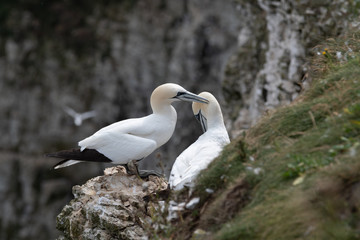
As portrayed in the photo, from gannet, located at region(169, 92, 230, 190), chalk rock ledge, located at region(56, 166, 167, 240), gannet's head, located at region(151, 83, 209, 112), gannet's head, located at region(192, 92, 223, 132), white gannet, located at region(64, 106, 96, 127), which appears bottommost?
white gannet, located at region(64, 106, 96, 127)

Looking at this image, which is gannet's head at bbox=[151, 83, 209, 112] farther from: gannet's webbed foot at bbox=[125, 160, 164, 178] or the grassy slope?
the grassy slope

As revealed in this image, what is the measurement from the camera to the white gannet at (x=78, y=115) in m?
30.7

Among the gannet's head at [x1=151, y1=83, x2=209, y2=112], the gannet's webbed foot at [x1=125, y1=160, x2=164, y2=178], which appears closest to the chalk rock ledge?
the gannet's webbed foot at [x1=125, y1=160, x2=164, y2=178]

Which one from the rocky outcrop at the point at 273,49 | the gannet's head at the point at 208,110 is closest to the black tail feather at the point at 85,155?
the gannet's head at the point at 208,110

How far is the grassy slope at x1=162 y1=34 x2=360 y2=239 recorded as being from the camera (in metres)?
3.88

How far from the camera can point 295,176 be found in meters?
4.49

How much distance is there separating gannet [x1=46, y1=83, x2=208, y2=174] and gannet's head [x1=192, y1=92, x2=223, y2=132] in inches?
22.6

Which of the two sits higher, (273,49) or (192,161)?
(273,49)

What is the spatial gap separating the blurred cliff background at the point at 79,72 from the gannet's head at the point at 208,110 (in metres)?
20.1

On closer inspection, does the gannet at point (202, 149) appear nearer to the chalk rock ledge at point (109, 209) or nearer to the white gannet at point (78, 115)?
the chalk rock ledge at point (109, 209)

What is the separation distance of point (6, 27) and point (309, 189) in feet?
106

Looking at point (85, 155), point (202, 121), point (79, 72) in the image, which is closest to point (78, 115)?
point (79, 72)

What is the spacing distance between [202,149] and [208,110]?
103 cm

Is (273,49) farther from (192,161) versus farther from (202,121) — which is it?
(192,161)
